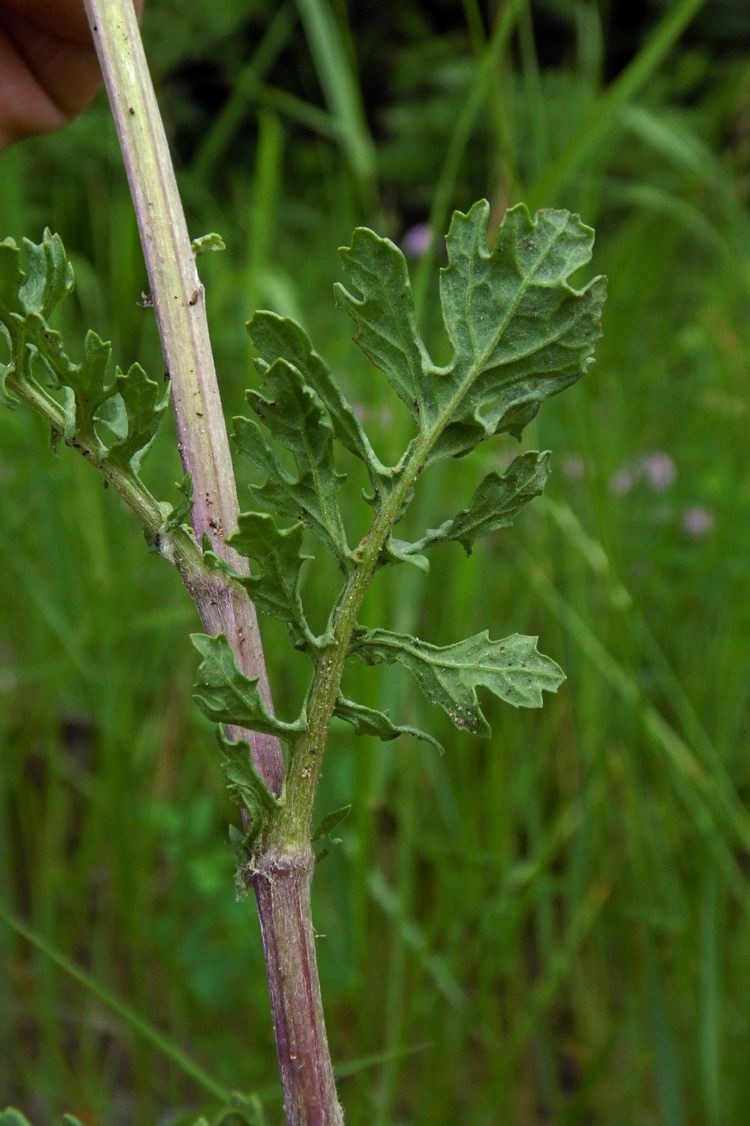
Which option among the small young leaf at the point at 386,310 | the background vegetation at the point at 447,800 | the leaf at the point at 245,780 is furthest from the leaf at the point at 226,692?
the background vegetation at the point at 447,800

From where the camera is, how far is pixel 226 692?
0.95 ft

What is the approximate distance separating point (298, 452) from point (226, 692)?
8 cm

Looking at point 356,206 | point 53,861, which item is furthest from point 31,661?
point 356,206

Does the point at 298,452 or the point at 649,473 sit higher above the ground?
the point at 649,473

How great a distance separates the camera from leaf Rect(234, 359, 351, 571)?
0.30 m

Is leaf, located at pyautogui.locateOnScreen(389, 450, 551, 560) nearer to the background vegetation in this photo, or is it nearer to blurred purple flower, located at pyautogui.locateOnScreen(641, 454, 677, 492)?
the background vegetation

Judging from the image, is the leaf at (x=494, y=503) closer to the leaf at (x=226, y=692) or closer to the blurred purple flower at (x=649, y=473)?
the leaf at (x=226, y=692)

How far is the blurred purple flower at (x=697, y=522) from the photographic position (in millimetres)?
1809

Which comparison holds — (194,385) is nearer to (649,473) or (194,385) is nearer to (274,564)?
(274,564)

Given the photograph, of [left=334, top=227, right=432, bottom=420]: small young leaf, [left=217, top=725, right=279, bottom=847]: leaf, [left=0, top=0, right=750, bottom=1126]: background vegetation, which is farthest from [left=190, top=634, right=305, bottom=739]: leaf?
[left=0, top=0, right=750, bottom=1126]: background vegetation

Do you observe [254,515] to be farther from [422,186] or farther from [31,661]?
Result: [422,186]

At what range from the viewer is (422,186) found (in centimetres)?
557

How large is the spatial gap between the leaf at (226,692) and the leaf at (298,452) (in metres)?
0.05

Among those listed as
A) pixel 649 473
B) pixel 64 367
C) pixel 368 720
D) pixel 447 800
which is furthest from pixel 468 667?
pixel 649 473
